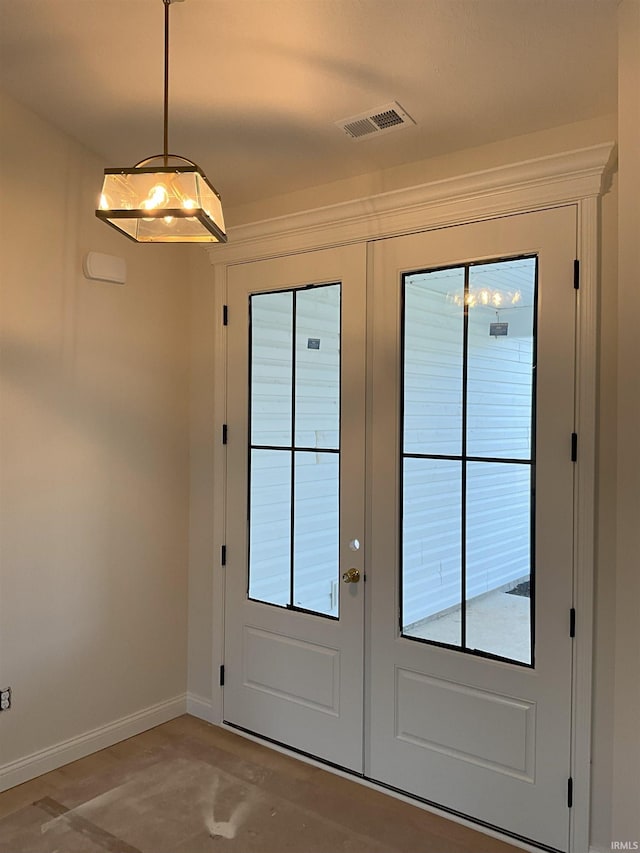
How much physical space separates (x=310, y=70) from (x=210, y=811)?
2.76 metres

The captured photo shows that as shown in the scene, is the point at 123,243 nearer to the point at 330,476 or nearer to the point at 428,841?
the point at 330,476

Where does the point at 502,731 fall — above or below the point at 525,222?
below

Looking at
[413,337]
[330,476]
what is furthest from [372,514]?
[413,337]

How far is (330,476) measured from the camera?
290 cm

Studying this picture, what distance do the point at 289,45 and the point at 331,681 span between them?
247 cm

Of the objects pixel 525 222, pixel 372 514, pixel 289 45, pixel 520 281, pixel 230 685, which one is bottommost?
pixel 230 685

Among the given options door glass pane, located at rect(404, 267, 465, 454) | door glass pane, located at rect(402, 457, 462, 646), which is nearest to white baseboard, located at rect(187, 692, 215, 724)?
door glass pane, located at rect(402, 457, 462, 646)

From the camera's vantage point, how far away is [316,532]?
2949mm

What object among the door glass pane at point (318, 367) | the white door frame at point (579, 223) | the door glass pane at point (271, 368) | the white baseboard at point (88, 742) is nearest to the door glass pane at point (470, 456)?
the white door frame at point (579, 223)

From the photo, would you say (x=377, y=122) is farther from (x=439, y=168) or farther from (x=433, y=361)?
(x=433, y=361)

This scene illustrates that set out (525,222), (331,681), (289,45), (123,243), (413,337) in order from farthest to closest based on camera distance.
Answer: (123,243), (331,681), (413,337), (525,222), (289,45)

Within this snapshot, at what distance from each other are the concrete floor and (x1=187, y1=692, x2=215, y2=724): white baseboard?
139 cm

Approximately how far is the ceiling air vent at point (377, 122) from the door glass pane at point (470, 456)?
0.56 meters

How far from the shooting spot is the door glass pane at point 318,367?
288 centimetres
